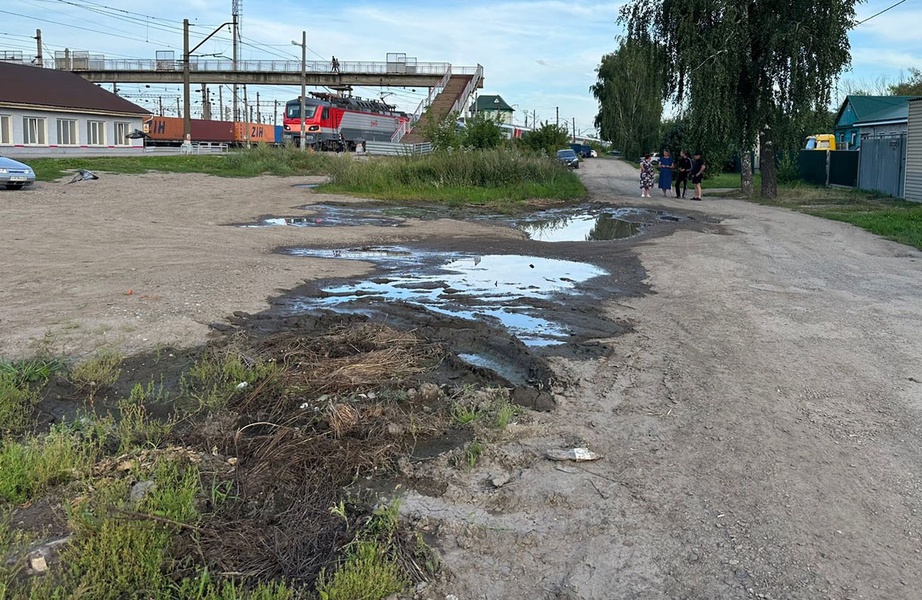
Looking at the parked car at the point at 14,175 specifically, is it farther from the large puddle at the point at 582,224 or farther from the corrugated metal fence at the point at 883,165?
the corrugated metal fence at the point at 883,165

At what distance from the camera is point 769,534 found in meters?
4.05

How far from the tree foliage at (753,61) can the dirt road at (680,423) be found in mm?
13788

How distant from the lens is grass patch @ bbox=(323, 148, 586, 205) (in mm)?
27828

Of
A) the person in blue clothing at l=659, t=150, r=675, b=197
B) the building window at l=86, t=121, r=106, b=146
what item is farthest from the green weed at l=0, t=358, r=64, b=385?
the building window at l=86, t=121, r=106, b=146

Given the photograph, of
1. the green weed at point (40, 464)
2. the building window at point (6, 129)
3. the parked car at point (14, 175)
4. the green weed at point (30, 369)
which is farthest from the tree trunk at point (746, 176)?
the building window at point (6, 129)

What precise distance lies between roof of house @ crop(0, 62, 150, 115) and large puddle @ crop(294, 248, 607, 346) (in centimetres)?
4206

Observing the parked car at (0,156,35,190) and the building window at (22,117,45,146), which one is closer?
the parked car at (0,156,35,190)

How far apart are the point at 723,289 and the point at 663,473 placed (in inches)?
254

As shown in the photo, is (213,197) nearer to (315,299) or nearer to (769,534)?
(315,299)

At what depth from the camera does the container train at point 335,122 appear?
219ft

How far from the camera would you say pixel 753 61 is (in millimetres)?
26719

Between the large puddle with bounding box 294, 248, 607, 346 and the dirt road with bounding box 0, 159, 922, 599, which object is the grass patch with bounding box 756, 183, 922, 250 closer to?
the dirt road with bounding box 0, 159, 922, 599

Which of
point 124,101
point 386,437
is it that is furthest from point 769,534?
point 124,101

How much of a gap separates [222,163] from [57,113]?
51.1 ft
